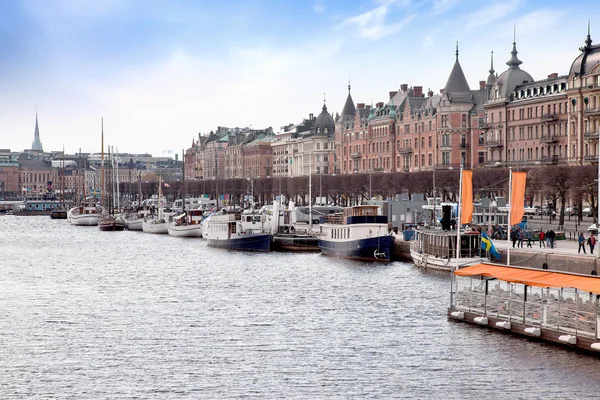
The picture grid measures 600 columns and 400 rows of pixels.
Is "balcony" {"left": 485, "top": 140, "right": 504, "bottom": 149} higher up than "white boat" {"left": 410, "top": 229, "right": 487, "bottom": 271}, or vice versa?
"balcony" {"left": 485, "top": 140, "right": 504, "bottom": 149}

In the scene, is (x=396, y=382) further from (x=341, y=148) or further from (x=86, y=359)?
(x=341, y=148)

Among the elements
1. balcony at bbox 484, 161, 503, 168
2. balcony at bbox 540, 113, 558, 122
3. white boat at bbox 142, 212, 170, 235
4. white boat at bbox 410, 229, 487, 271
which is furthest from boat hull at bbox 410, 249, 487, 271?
balcony at bbox 484, 161, 503, 168

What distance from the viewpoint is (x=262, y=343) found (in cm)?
3709

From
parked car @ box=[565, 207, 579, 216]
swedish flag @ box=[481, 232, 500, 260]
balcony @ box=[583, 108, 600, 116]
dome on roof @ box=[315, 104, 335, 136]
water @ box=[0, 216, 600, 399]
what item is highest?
dome on roof @ box=[315, 104, 335, 136]

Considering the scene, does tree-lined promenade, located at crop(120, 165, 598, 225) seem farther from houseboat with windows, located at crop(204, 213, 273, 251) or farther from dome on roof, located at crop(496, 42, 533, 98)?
houseboat with windows, located at crop(204, 213, 273, 251)

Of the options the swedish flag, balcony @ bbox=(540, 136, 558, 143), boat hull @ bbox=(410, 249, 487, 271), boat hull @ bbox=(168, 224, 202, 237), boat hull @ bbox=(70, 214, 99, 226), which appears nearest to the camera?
the swedish flag

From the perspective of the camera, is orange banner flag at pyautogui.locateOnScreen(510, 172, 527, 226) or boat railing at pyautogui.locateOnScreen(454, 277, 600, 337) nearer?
boat railing at pyautogui.locateOnScreen(454, 277, 600, 337)

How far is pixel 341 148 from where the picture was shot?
16712 cm

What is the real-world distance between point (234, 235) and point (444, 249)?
26501 millimetres

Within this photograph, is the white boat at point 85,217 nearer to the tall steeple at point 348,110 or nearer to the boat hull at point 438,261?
the tall steeple at point 348,110

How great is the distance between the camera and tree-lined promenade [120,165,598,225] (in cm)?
8412

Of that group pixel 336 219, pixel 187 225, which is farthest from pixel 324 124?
pixel 336 219

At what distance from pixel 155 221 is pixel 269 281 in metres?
56.5

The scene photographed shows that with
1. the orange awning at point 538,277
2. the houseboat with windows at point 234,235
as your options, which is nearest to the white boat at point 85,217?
the houseboat with windows at point 234,235
